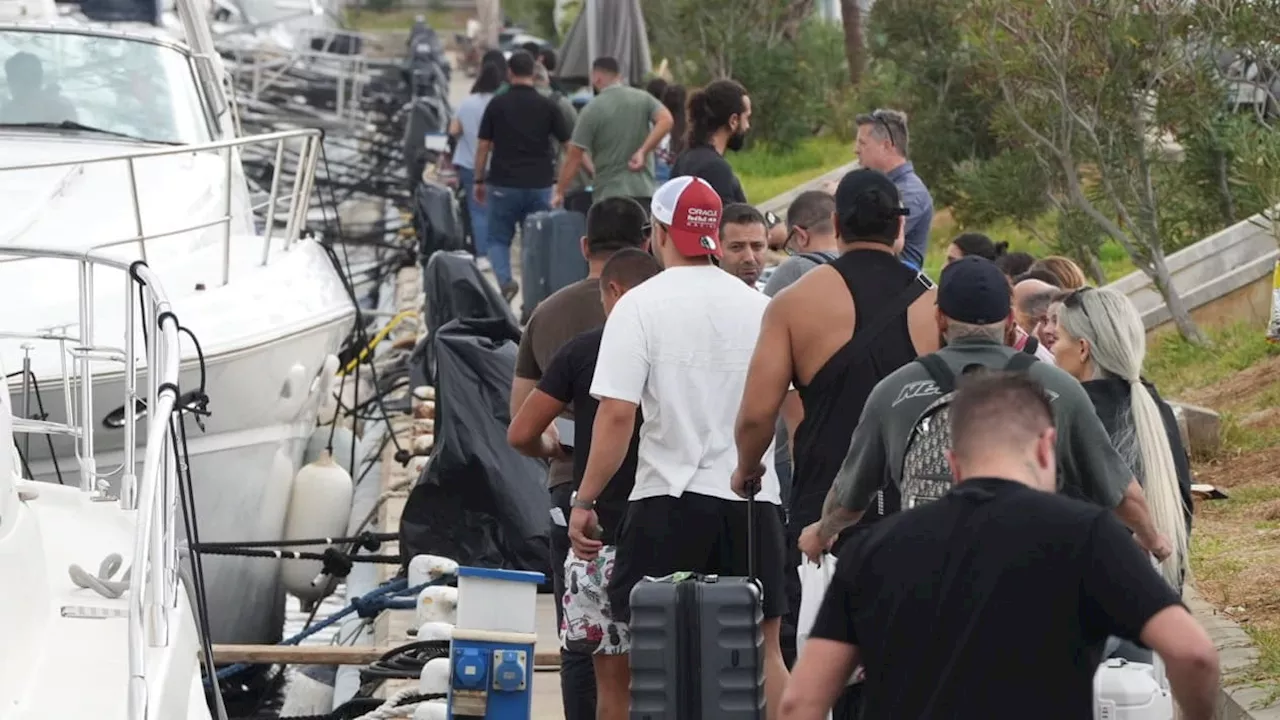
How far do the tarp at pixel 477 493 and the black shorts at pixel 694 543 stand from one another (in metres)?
3.22

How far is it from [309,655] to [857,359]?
10.3 feet

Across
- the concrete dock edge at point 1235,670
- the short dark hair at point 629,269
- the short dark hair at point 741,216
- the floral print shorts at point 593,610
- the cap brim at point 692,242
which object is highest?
the cap brim at point 692,242

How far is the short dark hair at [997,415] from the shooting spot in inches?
156

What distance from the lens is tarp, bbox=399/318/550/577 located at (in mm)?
9477

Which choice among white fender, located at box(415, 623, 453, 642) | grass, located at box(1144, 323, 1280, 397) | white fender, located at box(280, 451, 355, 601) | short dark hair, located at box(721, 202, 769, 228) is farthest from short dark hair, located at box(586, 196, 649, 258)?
grass, located at box(1144, 323, 1280, 397)

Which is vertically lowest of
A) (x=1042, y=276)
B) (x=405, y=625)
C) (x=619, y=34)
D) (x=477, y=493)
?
(x=405, y=625)

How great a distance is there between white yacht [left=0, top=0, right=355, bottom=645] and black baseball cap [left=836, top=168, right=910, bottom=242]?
2.95 m

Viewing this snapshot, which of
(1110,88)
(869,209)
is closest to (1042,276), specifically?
(869,209)

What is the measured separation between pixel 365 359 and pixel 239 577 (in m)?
5.02

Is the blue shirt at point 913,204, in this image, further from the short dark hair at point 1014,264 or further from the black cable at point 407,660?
the black cable at point 407,660

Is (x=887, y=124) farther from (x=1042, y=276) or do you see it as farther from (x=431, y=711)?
(x=431, y=711)

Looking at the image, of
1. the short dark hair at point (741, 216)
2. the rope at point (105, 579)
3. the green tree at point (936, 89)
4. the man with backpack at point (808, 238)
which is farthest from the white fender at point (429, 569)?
the green tree at point (936, 89)

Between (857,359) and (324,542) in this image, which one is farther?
(324,542)

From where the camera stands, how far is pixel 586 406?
6.55 m
